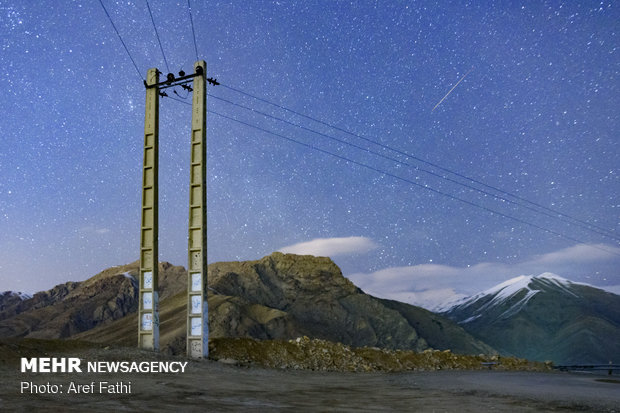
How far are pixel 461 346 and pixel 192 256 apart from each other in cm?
9336

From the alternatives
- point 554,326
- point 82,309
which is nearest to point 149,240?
point 82,309

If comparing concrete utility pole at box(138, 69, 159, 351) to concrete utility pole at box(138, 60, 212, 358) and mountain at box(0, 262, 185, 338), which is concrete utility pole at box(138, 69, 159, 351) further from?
mountain at box(0, 262, 185, 338)

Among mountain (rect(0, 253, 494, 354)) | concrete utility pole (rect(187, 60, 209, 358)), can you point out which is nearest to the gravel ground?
concrete utility pole (rect(187, 60, 209, 358))

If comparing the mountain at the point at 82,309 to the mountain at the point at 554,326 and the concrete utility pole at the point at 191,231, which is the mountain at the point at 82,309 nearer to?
the mountain at the point at 554,326

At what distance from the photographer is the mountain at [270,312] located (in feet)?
266

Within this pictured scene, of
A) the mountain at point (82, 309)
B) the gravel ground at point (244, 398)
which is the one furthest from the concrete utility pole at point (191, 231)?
the mountain at point (82, 309)

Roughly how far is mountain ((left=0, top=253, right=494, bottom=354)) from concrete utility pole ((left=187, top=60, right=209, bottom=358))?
53.3m

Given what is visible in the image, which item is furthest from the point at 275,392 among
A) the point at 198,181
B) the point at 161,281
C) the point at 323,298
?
the point at 161,281

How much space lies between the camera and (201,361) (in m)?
18.5

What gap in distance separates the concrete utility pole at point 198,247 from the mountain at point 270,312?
53.3 meters

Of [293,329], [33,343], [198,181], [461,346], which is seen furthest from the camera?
[461,346]

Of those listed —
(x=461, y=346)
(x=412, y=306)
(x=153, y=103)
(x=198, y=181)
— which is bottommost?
(x=461, y=346)

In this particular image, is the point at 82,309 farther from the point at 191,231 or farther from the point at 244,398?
the point at 244,398

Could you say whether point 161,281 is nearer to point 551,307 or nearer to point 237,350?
point 237,350
